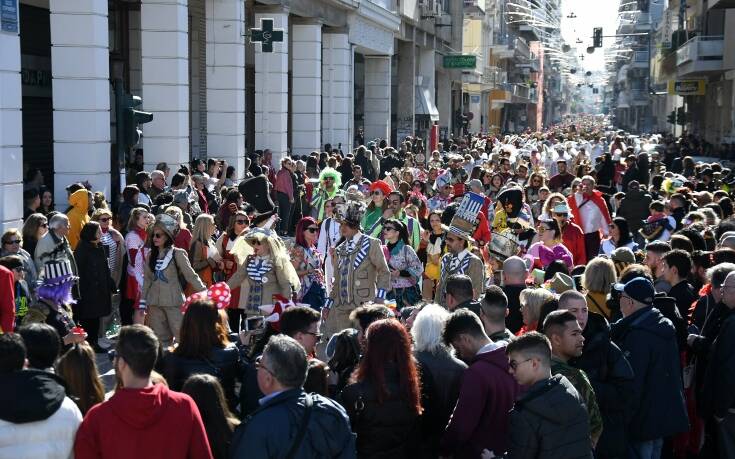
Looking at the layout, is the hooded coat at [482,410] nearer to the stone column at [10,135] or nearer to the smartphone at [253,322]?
the smartphone at [253,322]

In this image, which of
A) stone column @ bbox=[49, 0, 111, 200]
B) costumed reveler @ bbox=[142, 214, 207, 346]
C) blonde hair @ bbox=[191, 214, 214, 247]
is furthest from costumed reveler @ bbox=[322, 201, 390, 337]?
stone column @ bbox=[49, 0, 111, 200]

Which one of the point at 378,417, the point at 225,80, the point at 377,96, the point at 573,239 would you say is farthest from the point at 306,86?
the point at 378,417

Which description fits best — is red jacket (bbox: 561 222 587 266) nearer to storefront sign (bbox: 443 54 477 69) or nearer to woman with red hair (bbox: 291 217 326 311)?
woman with red hair (bbox: 291 217 326 311)

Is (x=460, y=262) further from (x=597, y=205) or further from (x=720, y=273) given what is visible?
(x=597, y=205)

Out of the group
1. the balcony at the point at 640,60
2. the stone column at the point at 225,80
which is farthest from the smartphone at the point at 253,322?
the balcony at the point at 640,60

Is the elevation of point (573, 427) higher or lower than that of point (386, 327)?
lower

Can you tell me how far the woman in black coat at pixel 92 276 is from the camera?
11.6 metres

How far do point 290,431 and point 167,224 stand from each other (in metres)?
5.65

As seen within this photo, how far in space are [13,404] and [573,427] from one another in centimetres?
256

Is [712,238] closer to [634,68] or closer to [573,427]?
[573,427]

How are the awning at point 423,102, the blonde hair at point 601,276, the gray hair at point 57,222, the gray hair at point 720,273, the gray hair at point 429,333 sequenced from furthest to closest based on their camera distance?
the awning at point 423,102
the gray hair at point 57,222
the gray hair at point 720,273
the blonde hair at point 601,276
the gray hair at point 429,333

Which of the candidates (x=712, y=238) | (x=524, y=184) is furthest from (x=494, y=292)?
(x=524, y=184)

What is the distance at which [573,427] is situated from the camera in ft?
18.0

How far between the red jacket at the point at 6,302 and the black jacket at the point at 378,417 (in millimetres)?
3636
